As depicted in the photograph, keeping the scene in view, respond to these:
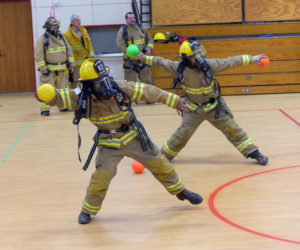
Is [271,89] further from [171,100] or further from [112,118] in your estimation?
[112,118]

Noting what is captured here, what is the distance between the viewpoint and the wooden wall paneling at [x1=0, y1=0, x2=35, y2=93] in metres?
13.7

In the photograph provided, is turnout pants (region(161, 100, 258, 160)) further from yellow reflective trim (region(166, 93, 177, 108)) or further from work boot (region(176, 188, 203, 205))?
yellow reflective trim (region(166, 93, 177, 108))

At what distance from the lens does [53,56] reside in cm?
1052

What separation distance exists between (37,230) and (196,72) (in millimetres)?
2696

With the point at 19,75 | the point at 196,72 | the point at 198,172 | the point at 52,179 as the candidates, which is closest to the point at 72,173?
the point at 52,179

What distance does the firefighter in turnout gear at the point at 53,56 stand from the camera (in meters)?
10.4

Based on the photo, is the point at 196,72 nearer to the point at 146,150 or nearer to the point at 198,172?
the point at 198,172

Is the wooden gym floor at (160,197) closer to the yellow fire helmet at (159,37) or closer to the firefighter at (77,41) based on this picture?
the firefighter at (77,41)

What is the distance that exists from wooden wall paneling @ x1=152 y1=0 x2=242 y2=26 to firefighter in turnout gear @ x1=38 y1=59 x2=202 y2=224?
747cm

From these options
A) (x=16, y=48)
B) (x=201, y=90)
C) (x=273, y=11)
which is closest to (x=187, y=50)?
(x=201, y=90)

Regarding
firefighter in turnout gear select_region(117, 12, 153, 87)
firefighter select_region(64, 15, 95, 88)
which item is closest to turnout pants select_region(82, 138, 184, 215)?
firefighter in turnout gear select_region(117, 12, 153, 87)

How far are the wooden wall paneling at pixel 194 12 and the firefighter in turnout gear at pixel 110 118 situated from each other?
24.5 feet

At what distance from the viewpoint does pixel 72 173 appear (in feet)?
21.9

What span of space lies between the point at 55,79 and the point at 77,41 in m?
1.12
